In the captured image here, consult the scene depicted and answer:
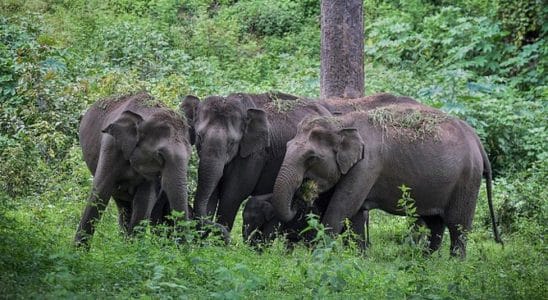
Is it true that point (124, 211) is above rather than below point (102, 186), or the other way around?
below

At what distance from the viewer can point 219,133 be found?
38.3ft

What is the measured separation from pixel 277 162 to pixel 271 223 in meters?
1.05

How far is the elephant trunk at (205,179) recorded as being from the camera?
1150cm

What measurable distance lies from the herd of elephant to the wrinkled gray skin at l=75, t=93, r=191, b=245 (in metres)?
0.01

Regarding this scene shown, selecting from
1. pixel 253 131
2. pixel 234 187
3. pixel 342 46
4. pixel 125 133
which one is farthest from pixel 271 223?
pixel 342 46

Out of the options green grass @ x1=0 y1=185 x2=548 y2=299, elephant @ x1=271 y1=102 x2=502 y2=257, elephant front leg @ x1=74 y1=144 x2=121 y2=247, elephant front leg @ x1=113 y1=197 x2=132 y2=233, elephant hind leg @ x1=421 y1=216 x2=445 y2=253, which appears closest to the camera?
green grass @ x1=0 y1=185 x2=548 y2=299

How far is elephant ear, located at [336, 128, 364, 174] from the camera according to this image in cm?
1173

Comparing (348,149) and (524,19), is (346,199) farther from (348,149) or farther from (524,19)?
(524,19)

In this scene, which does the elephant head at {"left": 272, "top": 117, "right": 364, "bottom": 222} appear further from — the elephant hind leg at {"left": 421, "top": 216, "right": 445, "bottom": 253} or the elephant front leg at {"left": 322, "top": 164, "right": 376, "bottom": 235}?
the elephant hind leg at {"left": 421, "top": 216, "right": 445, "bottom": 253}

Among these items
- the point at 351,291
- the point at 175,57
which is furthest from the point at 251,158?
the point at 175,57

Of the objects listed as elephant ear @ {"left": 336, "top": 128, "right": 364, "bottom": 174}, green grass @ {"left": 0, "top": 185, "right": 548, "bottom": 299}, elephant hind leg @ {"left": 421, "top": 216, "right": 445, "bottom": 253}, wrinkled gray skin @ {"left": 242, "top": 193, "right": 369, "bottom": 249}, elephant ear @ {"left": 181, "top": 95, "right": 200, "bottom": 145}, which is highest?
elephant ear @ {"left": 181, "top": 95, "right": 200, "bottom": 145}

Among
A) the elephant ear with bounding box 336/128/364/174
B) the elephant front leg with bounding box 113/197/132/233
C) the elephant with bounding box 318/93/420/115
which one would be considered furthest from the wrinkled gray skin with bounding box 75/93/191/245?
the elephant with bounding box 318/93/420/115

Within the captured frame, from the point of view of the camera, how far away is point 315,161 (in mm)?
11664

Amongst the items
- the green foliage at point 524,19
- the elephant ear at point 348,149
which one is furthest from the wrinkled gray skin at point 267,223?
the green foliage at point 524,19
